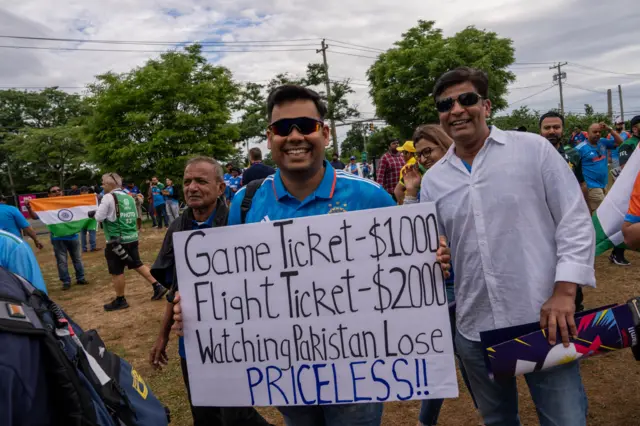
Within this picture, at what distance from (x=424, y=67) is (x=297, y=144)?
32458mm

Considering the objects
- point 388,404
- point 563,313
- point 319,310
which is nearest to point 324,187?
point 319,310

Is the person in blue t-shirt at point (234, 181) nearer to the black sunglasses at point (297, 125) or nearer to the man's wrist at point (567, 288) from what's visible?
the black sunglasses at point (297, 125)

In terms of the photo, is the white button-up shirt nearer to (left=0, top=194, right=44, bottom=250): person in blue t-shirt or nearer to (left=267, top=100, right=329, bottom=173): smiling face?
(left=267, top=100, right=329, bottom=173): smiling face

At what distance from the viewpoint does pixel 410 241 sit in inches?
71.1

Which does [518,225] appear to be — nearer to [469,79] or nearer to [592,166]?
[469,79]

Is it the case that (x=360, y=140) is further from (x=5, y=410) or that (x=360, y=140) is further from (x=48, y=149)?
(x=5, y=410)

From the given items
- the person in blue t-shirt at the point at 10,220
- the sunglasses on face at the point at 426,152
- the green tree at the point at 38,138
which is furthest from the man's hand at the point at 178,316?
the green tree at the point at 38,138

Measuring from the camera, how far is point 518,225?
1793 millimetres

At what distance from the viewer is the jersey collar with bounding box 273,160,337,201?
190 centimetres

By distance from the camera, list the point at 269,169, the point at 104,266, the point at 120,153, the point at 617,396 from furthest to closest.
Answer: the point at 120,153
the point at 104,266
the point at 269,169
the point at 617,396

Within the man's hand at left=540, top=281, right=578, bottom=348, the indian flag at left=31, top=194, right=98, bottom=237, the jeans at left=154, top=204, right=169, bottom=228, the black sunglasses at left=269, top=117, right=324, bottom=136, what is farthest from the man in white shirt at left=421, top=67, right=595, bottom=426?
the jeans at left=154, top=204, right=169, bottom=228

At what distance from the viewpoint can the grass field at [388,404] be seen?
3.21 meters

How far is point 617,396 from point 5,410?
3845 mm

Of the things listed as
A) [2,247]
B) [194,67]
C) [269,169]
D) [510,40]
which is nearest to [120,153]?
[194,67]
